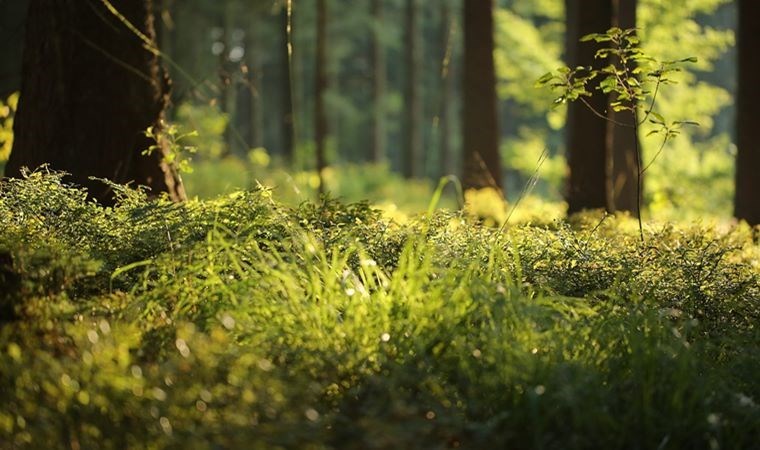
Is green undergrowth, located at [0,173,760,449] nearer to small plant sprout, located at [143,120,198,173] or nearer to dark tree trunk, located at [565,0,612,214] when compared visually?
small plant sprout, located at [143,120,198,173]

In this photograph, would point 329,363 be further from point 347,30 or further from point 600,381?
point 347,30

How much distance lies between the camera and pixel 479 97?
47.3 feet

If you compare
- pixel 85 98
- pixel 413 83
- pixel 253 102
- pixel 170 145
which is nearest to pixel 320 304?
pixel 170 145

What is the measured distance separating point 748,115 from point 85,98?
8064mm

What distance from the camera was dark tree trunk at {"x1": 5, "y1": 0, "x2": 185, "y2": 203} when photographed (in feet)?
24.0

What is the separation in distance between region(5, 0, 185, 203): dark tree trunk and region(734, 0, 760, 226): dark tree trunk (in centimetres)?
755

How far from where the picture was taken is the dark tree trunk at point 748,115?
11375 millimetres

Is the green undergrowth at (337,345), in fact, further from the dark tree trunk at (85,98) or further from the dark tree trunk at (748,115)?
the dark tree trunk at (748,115)

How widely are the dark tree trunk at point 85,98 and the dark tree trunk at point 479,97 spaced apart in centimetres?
719

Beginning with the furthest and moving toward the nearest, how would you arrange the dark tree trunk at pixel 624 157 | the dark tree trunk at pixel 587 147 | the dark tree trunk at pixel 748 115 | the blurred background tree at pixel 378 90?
1. the blurred background tree at pixel 378 90
2. the dark tree trunk at pixel 624 157
3. the dark tree trunk at pixel 748 115
4. the dark tree trunk at pixel 587 147

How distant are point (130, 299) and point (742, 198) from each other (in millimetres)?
9454

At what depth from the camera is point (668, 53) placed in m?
19.5

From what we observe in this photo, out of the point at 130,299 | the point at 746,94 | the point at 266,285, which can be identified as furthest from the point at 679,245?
the point at 746,94

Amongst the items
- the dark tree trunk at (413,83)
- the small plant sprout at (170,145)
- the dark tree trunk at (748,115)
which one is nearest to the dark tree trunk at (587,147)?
the dark tree trunk at (748,115)
